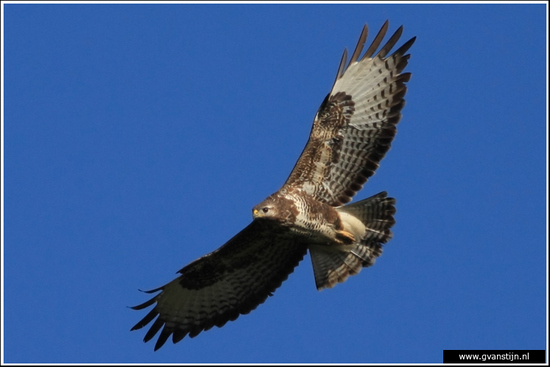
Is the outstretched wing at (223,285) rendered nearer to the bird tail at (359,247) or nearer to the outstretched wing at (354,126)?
the bird tail at (359,247)

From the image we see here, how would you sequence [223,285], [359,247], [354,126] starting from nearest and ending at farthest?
[354,126] → [359,247] → [223,285]

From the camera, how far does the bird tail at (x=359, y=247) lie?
512 inches

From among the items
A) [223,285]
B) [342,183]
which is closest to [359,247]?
[342,183]

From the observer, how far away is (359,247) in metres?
13.2

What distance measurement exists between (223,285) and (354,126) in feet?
8.96

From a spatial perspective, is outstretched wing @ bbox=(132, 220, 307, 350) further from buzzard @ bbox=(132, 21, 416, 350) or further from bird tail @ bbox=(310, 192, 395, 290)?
bird tail @ bbox=(310, 192, 395, 290)

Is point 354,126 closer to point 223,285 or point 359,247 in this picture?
point 359,247

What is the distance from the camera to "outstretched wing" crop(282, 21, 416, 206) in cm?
1298

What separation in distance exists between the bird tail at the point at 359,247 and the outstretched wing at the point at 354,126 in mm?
258

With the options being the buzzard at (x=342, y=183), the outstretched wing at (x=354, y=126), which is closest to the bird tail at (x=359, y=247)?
the buzzard at (x=342, y=183)

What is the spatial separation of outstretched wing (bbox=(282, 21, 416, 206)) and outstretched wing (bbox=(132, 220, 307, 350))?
85 cm

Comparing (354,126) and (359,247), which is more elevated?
(354,126)

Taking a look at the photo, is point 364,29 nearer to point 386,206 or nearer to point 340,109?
point 340,109

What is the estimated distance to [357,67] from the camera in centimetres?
1312
